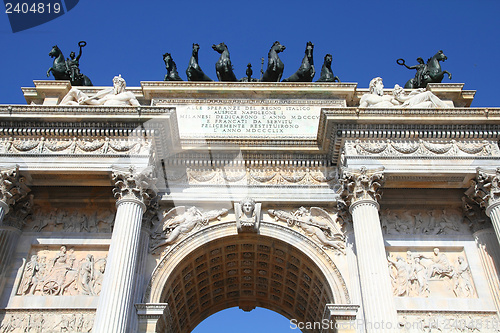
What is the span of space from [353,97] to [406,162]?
18.4ft

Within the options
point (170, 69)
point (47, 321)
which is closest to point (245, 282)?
point (47, 321)

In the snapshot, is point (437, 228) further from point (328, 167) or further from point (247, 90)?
point (247, 90)

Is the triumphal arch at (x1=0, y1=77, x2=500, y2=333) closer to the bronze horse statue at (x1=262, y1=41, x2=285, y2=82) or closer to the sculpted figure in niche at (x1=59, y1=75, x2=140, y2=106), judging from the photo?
the sculpted figure in niche at (x1=59, y1=75, x2=140, y2=106)

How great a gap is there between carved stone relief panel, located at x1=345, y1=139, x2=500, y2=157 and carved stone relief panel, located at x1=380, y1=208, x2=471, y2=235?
2.16m

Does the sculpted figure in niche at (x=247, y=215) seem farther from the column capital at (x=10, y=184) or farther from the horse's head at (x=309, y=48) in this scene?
the horse's head at (x=309, y=48)

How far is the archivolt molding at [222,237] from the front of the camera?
16.5 metres

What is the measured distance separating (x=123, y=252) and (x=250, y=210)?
461cm

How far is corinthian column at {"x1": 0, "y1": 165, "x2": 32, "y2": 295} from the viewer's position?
16766 mm

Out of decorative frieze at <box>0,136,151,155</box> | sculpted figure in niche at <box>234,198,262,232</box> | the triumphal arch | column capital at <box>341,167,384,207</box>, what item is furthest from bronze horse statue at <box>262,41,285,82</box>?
column capital at <box>341,167,384,207</box>

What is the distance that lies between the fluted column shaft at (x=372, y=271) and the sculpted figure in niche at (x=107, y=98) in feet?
29.6

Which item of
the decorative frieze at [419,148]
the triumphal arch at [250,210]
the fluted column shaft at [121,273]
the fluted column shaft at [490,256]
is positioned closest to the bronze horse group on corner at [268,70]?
the triumphal arch at [250,210]

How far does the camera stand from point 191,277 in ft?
61.6

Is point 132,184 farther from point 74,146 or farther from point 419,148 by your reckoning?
point 419,148

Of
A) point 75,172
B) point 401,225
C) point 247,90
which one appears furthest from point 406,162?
point 75,172
